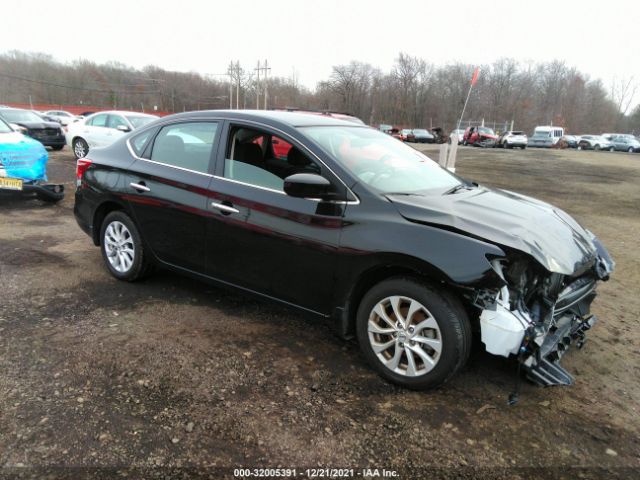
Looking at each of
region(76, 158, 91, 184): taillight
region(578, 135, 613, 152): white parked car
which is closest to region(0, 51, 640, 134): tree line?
region(578, 135, 613, 152): white parked car

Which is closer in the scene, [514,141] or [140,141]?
[140,141]

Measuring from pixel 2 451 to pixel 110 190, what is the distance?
269 centimetres

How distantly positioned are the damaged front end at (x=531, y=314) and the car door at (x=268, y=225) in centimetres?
105

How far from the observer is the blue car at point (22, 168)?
7.42m

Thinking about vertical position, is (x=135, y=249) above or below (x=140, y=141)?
below

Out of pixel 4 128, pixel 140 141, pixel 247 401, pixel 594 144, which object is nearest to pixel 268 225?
pixel 247 401

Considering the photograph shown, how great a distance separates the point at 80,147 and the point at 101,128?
3.57 ft

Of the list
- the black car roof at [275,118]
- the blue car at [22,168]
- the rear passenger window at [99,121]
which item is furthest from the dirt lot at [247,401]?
the rear passenger window at [99,121]

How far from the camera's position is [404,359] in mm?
3008

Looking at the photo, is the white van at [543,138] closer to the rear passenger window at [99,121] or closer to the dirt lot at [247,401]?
the rear passenger window at [99,121]

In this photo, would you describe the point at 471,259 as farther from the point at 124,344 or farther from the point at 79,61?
the point at 79,61

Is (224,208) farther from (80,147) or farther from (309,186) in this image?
(80,147)

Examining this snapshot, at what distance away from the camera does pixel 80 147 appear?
44.7ft

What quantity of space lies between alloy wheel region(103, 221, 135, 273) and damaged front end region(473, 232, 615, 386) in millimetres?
3282
